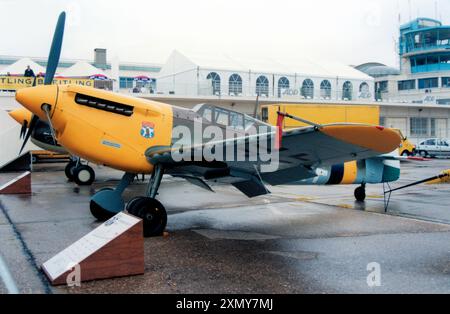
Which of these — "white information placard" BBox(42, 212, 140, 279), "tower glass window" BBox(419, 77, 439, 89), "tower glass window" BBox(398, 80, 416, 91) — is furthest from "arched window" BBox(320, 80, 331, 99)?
"white information placard" BBox(42, 212, 140, 279)

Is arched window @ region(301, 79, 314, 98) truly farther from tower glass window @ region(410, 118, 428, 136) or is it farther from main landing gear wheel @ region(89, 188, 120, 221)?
main landing gear wheel @ region(89, 188, 120, 221)

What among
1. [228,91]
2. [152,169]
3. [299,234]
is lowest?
[299,234]

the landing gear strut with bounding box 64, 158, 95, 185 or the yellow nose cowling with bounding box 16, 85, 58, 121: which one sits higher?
the yellow nose cowling with bounding box 16, 85, 58, 121

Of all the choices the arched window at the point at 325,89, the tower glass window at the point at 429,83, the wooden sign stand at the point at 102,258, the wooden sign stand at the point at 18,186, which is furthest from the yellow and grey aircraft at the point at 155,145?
the tower glass window at the point at 429,83

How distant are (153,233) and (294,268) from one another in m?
2.55

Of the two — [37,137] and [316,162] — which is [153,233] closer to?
[316,162]

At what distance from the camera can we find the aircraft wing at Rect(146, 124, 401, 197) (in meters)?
5.53

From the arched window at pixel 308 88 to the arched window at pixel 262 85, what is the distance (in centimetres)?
347

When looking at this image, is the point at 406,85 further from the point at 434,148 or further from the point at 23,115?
the point at 23,115

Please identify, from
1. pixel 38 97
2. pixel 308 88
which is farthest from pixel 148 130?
pixel 308 88

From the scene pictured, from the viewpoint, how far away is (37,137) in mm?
15531

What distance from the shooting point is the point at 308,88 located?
136 ft

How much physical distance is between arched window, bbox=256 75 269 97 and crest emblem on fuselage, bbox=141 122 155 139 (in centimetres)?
3250
